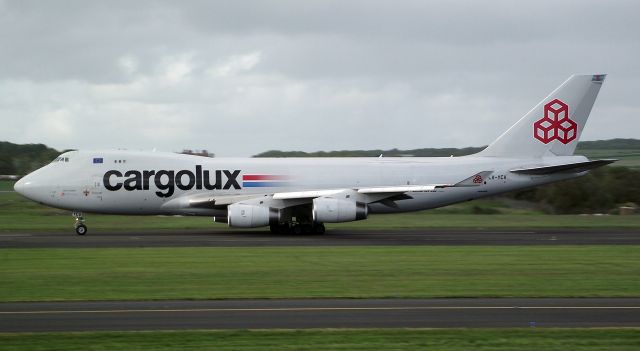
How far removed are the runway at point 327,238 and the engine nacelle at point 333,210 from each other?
0.77 m

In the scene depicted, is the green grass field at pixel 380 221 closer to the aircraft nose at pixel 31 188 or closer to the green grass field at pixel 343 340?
the aircraft nose at pixel 31 188

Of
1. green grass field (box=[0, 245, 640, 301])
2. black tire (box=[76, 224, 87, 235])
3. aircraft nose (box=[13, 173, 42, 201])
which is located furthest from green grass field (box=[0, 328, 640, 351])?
aircraft nose (box=[13, 173, 42, 201])

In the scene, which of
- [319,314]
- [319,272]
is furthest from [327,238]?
[319,314]

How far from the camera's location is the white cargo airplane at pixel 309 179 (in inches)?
1480

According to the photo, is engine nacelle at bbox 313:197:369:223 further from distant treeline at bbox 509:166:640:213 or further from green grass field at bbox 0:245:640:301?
distant treeline at bbox 509:166:640:213

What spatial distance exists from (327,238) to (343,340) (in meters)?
22.6

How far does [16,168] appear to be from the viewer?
85.9 m

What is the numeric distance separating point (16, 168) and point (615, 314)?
256ft

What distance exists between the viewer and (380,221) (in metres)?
47.9

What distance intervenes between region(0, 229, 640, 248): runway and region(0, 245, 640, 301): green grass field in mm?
2483

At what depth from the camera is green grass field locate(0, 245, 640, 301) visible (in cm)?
1912

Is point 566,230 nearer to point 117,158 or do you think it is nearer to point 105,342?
point 117,158

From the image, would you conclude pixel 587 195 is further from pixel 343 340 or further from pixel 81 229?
pixel 343 340

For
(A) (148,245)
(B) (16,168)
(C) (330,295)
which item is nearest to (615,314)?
(C) (330,295)
